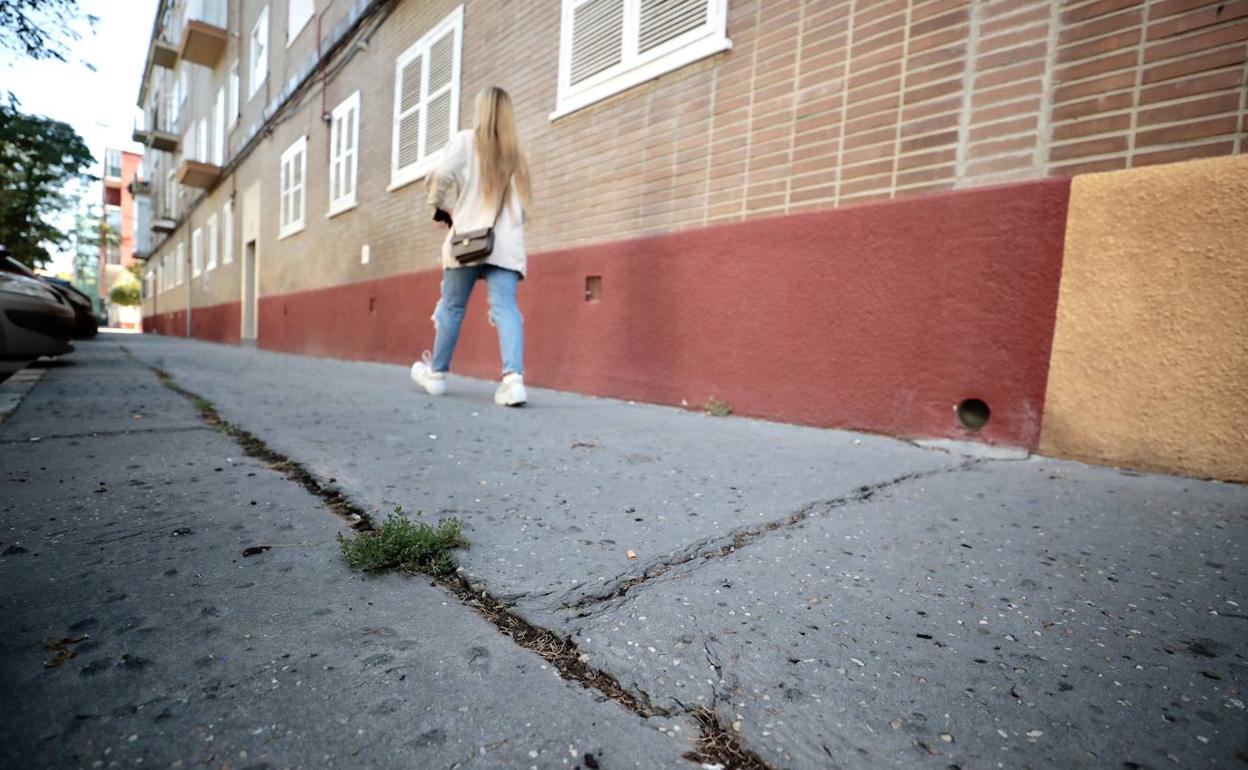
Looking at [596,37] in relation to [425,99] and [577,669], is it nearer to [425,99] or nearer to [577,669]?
[425,99]

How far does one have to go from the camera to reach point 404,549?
124 centimetres

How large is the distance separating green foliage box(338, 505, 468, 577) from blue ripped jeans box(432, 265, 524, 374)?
2.33 metres

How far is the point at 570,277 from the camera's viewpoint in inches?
176

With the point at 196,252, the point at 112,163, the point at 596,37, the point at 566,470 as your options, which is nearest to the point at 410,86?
the point at 596,37

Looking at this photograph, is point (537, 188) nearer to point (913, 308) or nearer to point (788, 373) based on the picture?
point (788, 373)

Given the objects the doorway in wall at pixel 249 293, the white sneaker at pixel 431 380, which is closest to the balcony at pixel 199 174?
the doorway in wall at pixel 249 293

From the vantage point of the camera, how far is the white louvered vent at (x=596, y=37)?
4.32m

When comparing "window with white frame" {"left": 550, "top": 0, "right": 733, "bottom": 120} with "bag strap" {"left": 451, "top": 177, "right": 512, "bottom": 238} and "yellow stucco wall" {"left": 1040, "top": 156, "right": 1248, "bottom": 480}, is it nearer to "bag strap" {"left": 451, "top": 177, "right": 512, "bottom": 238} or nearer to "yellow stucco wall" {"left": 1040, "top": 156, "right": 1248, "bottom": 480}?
"bag strap" {"left": 451, "top": 177, "right": 512, "bottom": 238}

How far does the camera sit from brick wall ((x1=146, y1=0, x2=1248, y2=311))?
6.79 ft

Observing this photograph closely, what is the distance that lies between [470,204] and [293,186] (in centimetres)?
906

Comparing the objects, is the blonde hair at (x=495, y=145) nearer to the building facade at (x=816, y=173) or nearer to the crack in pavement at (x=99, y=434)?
the building facade at (x=816, y=173)

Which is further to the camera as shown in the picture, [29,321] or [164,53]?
[164,53]

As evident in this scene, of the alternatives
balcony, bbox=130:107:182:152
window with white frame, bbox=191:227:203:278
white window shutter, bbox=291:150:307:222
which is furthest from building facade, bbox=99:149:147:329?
white window shutter, bbox=291:150:307:222

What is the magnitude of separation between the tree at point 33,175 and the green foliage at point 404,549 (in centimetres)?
440
